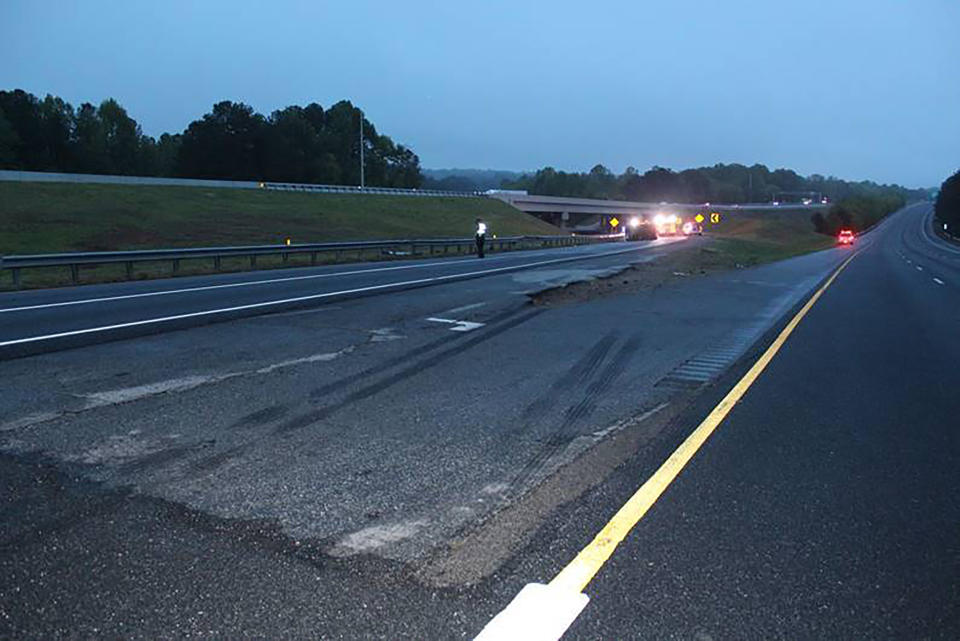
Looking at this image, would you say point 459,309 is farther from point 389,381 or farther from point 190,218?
point 190,218

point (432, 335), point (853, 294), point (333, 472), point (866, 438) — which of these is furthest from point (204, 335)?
point (853, 294)

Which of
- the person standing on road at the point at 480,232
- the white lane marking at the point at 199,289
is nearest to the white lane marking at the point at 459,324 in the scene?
the white lane marking at the point at 199,289

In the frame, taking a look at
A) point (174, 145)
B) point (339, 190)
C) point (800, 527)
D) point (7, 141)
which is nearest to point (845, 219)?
point (339, 190)

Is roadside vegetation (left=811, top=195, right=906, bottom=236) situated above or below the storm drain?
above

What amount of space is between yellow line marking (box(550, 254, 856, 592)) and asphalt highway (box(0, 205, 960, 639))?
0.23ft

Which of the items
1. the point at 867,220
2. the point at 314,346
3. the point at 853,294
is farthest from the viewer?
the point at 867,220

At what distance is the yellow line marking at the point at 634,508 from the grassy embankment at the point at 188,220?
1891cm

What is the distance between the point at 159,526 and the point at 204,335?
633cm

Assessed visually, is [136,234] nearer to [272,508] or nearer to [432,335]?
[432,335]

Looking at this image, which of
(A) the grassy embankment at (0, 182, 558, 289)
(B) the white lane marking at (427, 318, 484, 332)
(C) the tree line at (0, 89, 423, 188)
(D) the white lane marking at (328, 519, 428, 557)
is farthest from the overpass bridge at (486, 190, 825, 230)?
(D) the white lane marking at (328, 519, 428, 557)

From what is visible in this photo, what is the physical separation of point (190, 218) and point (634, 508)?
5107cm

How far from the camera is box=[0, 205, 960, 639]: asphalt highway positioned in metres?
3.23

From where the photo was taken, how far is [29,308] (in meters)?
12.4

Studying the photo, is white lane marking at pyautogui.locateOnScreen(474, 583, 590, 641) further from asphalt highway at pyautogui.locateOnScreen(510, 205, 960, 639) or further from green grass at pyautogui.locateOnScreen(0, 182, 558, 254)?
green grass at pyautogui.locateOnScreen(0, 182, 558, 254)
